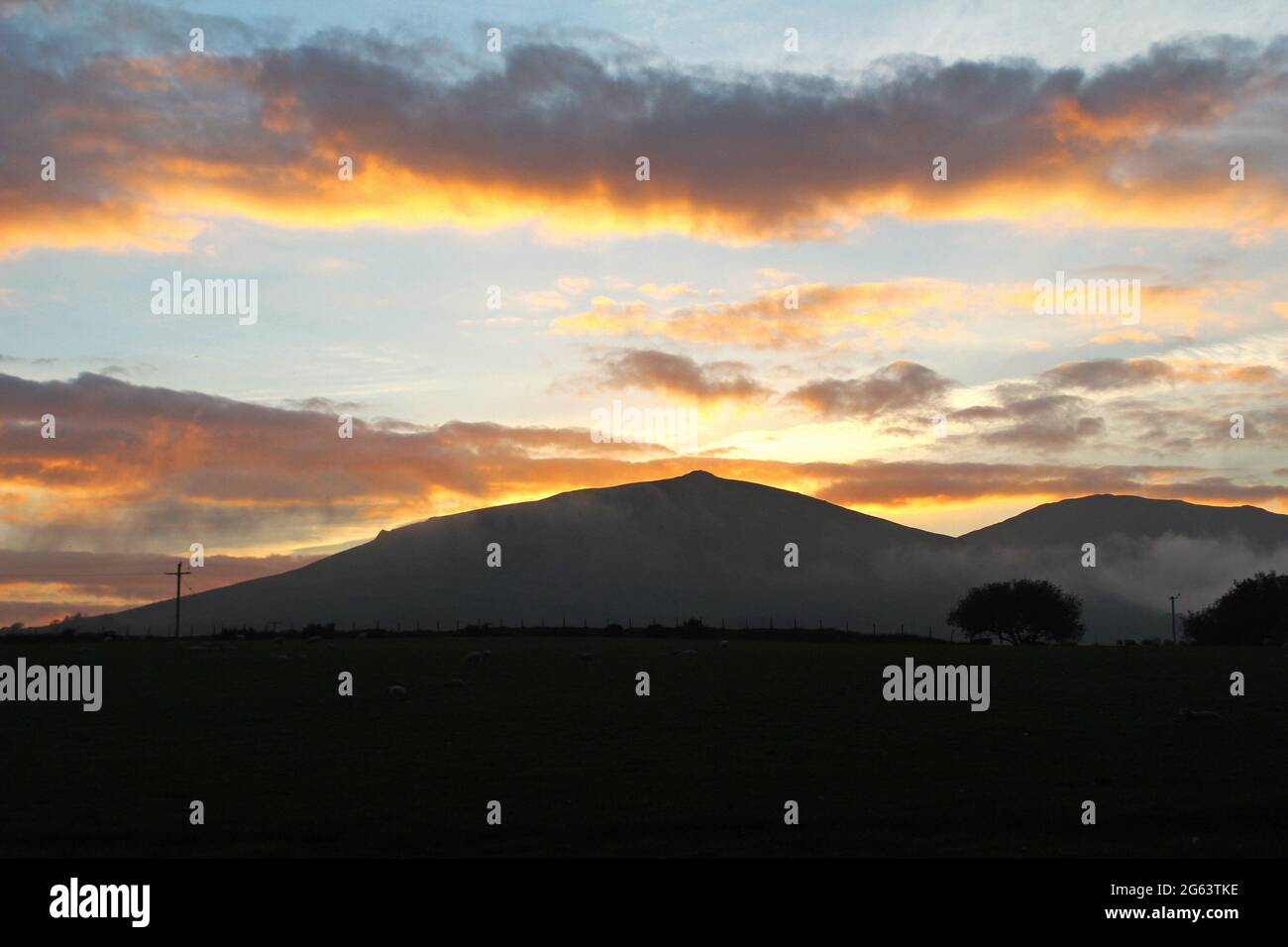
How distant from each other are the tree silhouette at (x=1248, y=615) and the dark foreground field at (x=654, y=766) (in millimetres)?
107399

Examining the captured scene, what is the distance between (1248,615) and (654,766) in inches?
5930

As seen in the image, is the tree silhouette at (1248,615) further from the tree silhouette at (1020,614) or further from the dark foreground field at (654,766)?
the dark foreground field at (654,766)

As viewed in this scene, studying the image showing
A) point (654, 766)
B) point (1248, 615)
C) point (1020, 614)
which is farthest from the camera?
point (1020, 614)

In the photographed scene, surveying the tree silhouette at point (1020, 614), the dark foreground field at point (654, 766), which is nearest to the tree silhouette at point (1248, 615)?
the tree silhouette at point (1020, 614)

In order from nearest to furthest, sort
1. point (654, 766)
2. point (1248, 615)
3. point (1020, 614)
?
point (654, 766), point (1248, 615), point (1020, 614)

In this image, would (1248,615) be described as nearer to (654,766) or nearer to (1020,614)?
(1020,614)

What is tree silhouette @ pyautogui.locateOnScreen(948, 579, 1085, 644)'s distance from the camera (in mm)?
182250

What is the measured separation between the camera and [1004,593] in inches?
7436

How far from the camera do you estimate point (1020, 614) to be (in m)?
185

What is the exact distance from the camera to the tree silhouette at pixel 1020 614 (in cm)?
18225

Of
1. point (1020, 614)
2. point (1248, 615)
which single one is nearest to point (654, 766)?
point (1248, 615)

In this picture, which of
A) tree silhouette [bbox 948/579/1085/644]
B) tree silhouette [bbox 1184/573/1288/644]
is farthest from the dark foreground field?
tree silhouette [bbox 948/579/1085/644]

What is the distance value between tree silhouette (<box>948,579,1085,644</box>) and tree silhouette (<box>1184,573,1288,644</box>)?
17.7 metres
